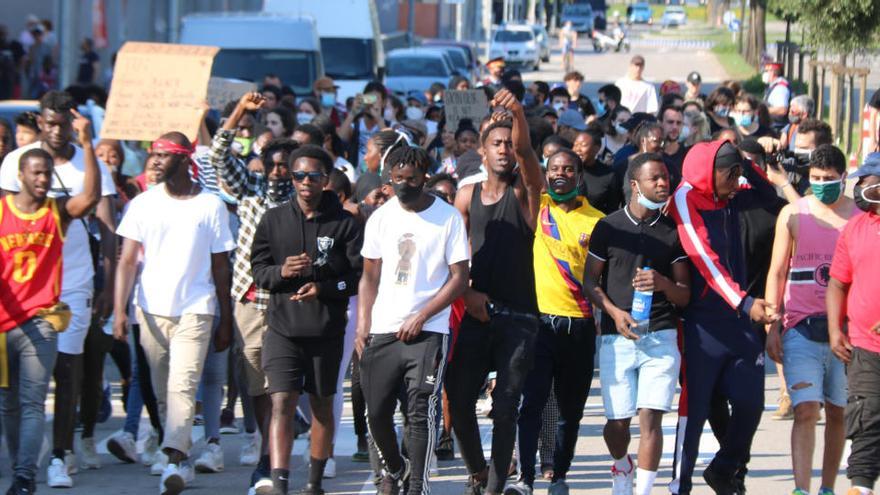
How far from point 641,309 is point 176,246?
8.33 feet

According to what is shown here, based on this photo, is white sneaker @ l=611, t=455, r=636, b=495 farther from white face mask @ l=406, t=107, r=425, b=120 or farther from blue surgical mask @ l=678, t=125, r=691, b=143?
white face mask @ l=406, t=107, r=425, b=120

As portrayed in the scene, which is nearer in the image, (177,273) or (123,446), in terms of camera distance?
(177,273)

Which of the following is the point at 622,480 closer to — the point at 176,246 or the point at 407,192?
the point at 407,192

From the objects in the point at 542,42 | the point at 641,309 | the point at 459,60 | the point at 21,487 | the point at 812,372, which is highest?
the point at 641,309

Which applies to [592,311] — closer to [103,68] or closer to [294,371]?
[294,371]

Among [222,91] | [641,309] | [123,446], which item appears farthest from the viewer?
[222,91]

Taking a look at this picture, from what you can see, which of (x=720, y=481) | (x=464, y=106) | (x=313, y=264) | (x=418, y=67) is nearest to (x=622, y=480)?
(x=720, y=481)

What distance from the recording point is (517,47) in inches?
2457

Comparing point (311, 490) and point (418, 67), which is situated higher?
point (418, 67)

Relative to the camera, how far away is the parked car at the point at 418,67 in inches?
1292

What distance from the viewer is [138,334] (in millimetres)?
8633

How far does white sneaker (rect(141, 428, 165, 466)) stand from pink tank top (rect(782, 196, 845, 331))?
3.82 m

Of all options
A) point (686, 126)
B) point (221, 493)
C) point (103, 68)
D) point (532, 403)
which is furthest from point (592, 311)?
point (103, 68)

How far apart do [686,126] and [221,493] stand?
741 cm
